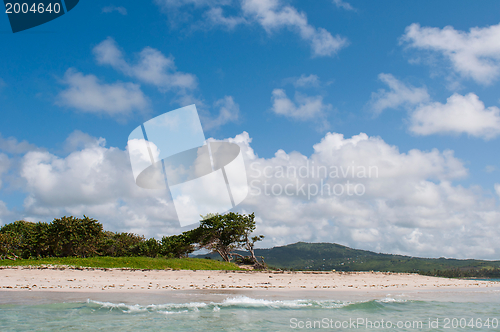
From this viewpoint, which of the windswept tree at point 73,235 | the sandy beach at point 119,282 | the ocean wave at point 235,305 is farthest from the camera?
the windswept tree at point 73,235

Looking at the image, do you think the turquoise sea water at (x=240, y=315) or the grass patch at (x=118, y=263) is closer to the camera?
the turquoise sea water at (x=240, y=315)

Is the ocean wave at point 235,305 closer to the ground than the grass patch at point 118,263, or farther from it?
farther from it

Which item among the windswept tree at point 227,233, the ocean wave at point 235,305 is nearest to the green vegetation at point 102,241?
the windswept tree at point 227,233

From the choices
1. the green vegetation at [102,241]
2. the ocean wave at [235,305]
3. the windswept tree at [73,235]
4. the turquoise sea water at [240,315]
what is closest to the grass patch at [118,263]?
the green vegetation at [102,241]

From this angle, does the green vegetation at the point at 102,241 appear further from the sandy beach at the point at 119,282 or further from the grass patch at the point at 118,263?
the sandy beach at the point at 119,282

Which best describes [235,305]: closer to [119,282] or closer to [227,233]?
[119,282]

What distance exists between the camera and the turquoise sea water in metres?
10.5

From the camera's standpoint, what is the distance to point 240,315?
1259 centimetres

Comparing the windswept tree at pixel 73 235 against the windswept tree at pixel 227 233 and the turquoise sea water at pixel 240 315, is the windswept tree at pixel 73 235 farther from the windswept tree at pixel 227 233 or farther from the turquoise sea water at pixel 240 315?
the turquoise sea water at pixel 240 315

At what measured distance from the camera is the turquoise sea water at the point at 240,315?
10477 millimetres

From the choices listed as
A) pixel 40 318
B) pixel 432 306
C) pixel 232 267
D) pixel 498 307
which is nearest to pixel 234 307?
pixel 40 318

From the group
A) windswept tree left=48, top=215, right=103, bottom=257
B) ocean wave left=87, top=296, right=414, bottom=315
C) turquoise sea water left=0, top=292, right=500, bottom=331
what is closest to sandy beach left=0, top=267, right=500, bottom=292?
turquoise sea water left=0, top=292, right=500, bottom=331

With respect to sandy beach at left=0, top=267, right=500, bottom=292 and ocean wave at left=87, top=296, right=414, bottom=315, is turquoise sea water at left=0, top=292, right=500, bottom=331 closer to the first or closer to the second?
ocean wave at left=87, top=296, right=414, bottom=315

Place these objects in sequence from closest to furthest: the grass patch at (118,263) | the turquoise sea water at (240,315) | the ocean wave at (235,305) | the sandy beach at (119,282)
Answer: the turquoise sea water at (240,315) < the ocean wave at (235,305) < the sandy beach at (119,282) < the grass patch at (118,263)
